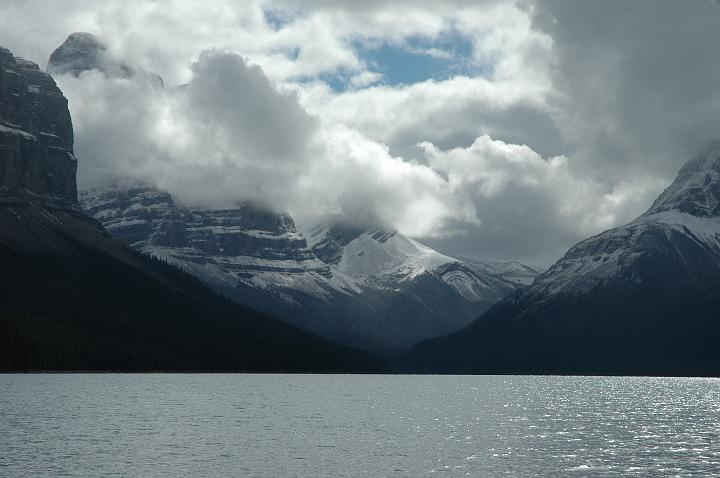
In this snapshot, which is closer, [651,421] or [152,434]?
[152,434]

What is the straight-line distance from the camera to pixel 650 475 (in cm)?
9969

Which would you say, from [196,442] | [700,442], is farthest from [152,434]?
[700,442]

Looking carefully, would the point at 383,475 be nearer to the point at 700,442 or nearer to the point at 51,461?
the point at 51,461

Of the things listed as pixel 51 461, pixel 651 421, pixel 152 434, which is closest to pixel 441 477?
pixel 51 461

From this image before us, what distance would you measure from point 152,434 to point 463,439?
40358 millimetres

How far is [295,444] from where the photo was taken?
12475cm

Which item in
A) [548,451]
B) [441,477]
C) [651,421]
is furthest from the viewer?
[651,421]

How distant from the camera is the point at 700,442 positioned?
5177 inches

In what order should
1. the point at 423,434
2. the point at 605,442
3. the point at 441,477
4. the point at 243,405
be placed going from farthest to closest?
the point at 243,405
the point at 423,434
the point at 605,442
the point at 441,477

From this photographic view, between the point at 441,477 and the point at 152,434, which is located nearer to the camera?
the point at 441,477

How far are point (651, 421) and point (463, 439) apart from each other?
5024 cm

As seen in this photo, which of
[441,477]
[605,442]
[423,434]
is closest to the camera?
[441,477]

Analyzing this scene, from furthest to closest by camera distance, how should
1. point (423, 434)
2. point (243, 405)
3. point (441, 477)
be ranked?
point (243, 405) → point (423, 434) → point (441, 477)

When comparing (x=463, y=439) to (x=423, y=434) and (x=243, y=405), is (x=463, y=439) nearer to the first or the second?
(x=423, y=434)
